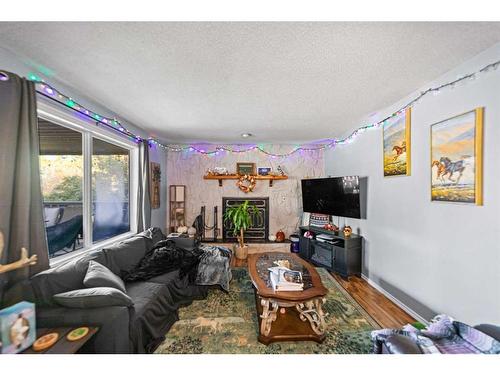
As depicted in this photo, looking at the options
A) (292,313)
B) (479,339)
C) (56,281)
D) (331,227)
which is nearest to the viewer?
(479,339)

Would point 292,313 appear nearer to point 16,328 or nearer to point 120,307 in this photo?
point 120,307

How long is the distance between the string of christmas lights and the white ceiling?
13cm

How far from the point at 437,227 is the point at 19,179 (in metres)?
3.32

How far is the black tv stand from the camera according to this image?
9.24ft

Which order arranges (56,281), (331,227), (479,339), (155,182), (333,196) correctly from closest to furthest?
1. (479,339)
2. (56,281)
3. (333,196)
4. (331,227)
5. (155,182)

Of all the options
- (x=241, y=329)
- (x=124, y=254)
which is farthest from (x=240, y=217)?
(x=241, y=329)

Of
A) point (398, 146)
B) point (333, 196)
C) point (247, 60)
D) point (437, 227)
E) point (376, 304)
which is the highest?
point (247, 60)

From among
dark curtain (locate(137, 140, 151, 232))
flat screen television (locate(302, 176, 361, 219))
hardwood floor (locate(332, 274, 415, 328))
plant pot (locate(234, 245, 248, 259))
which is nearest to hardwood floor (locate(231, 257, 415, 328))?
hardwood floor (locate(332, 274, 415, 328))

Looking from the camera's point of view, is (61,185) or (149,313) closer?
(149,313)

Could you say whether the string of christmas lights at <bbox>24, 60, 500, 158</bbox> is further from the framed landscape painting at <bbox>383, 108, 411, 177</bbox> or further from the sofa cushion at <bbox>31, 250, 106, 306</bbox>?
the sofa cushion at <bbox>31, 250, 106, 306</bbox>

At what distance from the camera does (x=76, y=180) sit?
2.12 metres

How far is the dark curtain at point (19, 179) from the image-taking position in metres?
1.26

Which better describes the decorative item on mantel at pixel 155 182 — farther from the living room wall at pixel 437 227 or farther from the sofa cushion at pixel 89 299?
the living room wall at pixel 437 227

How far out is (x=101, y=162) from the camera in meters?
2.53
